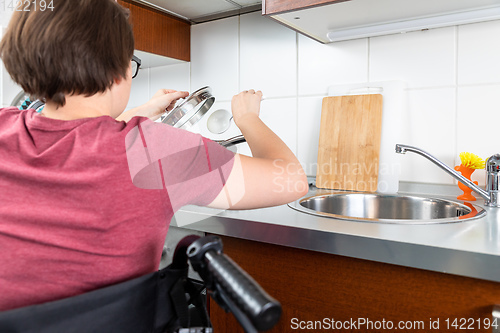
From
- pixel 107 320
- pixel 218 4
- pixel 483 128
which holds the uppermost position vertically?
pixel 218 4

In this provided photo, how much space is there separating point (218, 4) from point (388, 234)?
1.19m

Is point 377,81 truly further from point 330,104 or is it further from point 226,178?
point 226,178

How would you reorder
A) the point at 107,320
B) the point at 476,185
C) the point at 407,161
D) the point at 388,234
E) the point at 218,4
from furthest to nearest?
the point at 218,4
the point at 407,161
the point at 476,185
the point at 388,234
the point at 107,320

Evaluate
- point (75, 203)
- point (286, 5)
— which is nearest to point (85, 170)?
point (75, 203)

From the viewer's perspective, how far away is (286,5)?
44.6 inches

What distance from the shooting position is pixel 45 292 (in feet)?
1.53

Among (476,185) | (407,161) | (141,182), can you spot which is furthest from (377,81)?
(141,182)

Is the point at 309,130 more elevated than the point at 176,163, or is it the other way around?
the point at 309,130

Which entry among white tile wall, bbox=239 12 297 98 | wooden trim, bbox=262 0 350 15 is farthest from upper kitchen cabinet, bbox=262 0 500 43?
white tile wall, bbox=239 12 297 98

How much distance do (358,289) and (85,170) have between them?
0.61 meters

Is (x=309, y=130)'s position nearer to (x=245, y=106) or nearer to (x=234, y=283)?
(x=245, y=106)

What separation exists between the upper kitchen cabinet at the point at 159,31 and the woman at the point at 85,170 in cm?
104

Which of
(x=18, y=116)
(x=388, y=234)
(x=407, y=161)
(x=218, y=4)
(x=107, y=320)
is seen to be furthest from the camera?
(x=218, y=4)

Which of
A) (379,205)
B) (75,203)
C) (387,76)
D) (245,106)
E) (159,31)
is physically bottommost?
(379,205)
